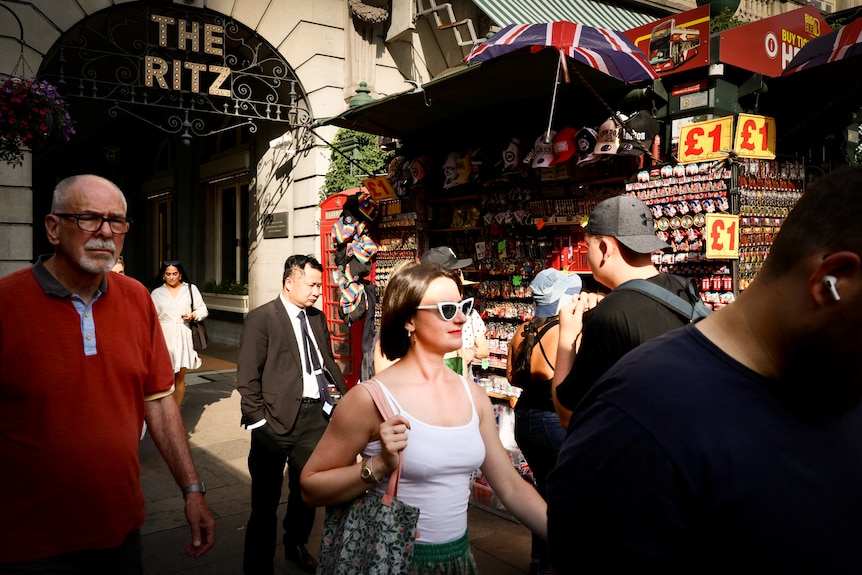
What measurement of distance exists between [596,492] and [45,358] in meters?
2.14

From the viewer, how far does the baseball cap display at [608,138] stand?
5.97 m

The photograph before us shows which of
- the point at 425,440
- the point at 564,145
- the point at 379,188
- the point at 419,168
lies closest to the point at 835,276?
the point at 425,440

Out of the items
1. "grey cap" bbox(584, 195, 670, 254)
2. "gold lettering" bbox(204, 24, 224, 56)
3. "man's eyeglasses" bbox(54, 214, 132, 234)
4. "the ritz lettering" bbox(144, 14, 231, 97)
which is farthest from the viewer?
"gold lettering" bbox(204, 24, 224, 56)

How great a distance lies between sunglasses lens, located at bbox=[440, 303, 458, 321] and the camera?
2553 mm

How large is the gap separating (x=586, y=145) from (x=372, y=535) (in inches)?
197

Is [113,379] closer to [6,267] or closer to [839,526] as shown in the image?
[839,526]

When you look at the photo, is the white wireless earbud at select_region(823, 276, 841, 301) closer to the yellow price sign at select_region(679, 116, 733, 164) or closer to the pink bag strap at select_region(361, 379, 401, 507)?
the pink bag strap at select_region(361, 379, 401, 507)

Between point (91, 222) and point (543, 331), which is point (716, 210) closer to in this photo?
point (543, 331)

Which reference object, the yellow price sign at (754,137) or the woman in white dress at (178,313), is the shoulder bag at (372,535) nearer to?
the yellow price sign at (754,137)

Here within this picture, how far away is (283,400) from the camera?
168 inches

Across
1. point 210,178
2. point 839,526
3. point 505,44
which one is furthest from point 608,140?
point 210,178

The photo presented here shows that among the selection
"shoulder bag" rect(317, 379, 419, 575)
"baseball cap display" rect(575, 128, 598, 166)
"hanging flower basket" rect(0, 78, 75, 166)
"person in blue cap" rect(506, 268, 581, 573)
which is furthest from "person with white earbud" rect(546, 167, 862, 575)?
"hanging flower basket" rect(0, 78, 75, 166)

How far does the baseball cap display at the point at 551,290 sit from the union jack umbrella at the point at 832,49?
3.01m

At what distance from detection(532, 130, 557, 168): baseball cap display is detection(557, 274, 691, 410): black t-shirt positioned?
3.86 m
